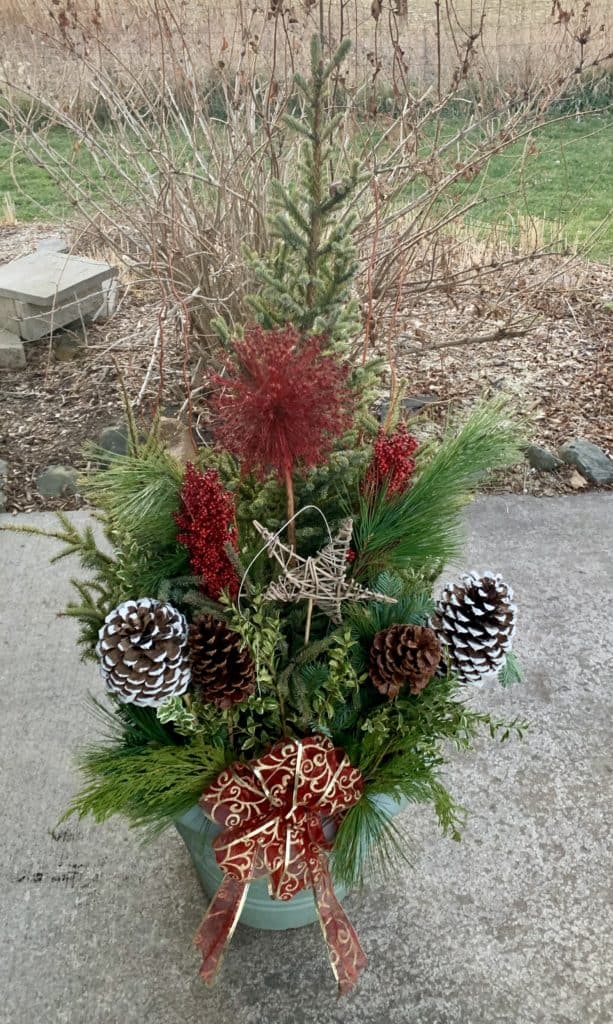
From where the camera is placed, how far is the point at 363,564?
46.3 inches

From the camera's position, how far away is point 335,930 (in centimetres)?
120

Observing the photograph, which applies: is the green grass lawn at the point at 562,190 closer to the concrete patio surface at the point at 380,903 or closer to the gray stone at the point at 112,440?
the gray stone at the point at 112,440

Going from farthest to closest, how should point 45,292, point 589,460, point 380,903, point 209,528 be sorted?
point 45,292, point 589,460, point 380,903, point 209,528

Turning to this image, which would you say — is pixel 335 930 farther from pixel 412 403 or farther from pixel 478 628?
pixel 412 403

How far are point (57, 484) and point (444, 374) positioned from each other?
5.52 ft

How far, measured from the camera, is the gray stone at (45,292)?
3.33 metres

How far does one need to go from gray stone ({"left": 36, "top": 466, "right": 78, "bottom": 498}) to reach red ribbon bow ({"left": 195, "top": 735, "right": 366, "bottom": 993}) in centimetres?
179

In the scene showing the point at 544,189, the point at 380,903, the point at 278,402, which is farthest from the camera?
the point at 544,189

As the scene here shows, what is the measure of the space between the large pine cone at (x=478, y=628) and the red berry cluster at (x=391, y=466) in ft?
0.61

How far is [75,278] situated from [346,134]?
1433 millimetres

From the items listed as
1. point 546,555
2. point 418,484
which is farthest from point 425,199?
point 418,484

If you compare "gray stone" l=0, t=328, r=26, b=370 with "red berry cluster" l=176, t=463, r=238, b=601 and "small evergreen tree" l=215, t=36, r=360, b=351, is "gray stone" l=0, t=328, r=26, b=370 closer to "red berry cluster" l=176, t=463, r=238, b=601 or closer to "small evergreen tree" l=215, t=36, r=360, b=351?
"small evergreen tree" l=215, t=36, r=360, b=351

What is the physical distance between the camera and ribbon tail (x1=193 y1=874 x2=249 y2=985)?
118 cm

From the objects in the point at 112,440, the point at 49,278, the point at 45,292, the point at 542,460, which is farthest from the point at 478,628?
the point at 49,278
